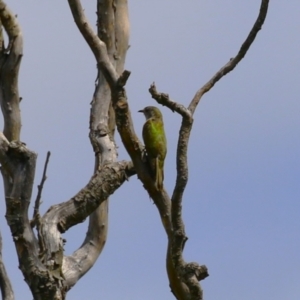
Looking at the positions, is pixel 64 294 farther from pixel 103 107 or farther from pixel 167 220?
pixel 103 107

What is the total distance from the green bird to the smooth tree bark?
0.12 m

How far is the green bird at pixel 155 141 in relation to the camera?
29.8ft

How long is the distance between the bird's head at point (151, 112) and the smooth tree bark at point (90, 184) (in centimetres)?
176

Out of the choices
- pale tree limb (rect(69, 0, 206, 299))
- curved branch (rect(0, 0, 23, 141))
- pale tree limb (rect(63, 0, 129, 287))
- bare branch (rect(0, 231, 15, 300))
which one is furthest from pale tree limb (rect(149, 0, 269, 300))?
curved branch (rect(0, 0, 23, 141))

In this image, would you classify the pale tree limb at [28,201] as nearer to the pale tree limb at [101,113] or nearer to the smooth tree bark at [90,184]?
the smooth tree bark at [90,184]

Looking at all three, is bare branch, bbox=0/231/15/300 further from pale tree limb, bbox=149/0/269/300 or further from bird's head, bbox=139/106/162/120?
bird's head, bbox=139/106/162/120

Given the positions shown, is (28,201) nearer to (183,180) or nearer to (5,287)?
(5,287)

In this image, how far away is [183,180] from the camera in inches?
278

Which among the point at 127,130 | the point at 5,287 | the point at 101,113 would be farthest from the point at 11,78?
the point at 5,287

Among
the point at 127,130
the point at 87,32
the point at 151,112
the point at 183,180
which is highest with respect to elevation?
the point at 151,112

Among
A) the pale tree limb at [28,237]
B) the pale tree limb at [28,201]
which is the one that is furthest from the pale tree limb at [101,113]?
the pale tree limb at [28,237]

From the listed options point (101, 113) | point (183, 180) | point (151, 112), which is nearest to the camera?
point (183, 180)

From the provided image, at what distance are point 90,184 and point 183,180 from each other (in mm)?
1962

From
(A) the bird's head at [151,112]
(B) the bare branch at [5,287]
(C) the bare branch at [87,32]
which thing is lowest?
(B) the bare branch at [5,287]
